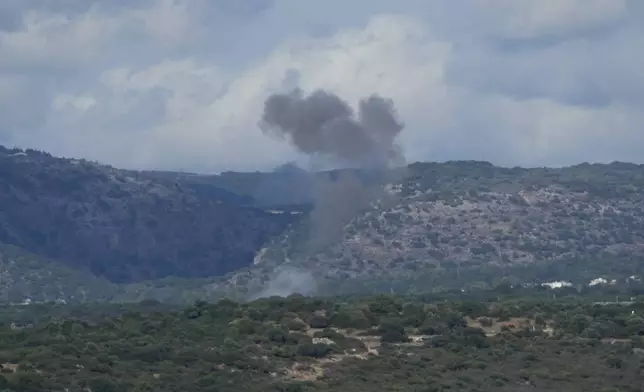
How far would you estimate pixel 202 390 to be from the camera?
58.6m

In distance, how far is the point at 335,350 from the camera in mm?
71750

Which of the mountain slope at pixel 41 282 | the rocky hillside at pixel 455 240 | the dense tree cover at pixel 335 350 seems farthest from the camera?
the rocky hillside at pixel 455 240

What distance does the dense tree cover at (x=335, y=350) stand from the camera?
61062mm

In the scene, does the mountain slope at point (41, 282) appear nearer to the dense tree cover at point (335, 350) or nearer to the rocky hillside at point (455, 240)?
the rocky hillside at point (455, 240)

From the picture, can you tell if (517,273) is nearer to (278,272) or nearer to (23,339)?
(278,272)

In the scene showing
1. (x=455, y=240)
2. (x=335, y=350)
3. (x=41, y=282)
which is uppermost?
(x=455, y=240)

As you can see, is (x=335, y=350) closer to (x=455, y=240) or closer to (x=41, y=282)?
(x=41, y=282)

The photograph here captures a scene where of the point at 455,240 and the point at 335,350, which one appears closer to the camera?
the point at 335,350

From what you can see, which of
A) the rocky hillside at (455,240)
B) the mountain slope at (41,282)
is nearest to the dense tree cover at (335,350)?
the mountain slope at (41,282)

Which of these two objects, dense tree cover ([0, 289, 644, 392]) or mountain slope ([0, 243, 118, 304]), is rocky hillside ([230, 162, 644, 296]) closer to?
mountain slope ([0, 243, 118, 304])

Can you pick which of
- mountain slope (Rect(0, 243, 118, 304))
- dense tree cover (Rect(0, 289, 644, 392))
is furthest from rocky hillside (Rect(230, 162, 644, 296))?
dense tree cover (Rect(0, 289, 644, 392))

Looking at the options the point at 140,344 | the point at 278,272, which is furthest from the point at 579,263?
the point at 140,344

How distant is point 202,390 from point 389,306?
107ft

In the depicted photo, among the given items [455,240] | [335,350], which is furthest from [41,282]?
[335,350]
